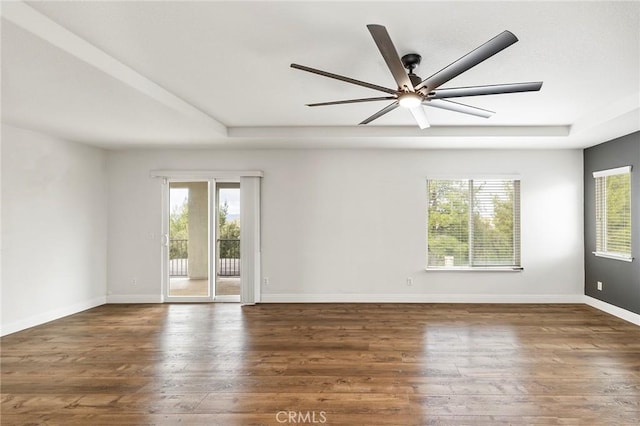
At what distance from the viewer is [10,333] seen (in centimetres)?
426

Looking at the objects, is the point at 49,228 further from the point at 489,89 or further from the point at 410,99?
the point at 489,89

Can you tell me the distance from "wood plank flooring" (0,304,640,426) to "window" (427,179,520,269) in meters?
1.04

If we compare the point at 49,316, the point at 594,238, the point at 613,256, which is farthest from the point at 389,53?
the point at 49,316

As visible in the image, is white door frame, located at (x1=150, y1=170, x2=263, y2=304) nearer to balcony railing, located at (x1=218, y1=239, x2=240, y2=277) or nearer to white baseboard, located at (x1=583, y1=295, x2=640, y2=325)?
balcony railing, located at (x1=218, y1=239, x2=240, y2=277)

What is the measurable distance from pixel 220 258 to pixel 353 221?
2.33m

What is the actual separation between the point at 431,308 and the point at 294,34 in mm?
4392

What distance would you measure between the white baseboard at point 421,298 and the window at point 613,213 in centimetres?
96

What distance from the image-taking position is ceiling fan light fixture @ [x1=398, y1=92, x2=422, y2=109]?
2.65m

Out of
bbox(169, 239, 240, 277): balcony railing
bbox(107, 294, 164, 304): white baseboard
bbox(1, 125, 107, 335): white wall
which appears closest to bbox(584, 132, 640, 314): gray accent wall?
bbox(169, 239, 240, 277): balcony railing

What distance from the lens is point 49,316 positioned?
15.8 ft

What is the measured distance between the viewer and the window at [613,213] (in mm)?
4793

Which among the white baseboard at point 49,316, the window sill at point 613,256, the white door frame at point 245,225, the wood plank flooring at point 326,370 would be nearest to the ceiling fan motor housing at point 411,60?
the wood plank flooring at point 326,370

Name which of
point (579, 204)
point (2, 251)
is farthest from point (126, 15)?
point (579, 204)

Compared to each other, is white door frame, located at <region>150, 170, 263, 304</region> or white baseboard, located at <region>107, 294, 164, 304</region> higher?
white door frame, located at <region>150, 170, 263, 304</region>
